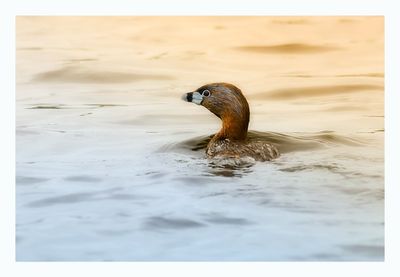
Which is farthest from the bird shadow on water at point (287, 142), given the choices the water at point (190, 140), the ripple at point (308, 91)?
the ripple at point (308, 91)

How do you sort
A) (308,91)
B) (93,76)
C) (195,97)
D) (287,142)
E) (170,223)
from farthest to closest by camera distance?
1. (93,76)
2. (308,91)
3. (287,142)
4. (195,97)
5. (170,223)

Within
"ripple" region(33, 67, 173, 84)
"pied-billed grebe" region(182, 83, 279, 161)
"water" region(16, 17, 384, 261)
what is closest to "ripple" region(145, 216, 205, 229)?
"water" region(16, 17, 384, 261)

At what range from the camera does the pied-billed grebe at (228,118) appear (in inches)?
411

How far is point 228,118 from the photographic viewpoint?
10602 millimetres

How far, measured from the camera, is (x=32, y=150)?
10727 mm

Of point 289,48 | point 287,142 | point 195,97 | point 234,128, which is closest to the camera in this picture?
point 234,128

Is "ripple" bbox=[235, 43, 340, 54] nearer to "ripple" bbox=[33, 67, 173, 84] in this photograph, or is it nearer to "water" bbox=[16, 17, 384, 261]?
"water" bbox=[16, 17, 384, 261]

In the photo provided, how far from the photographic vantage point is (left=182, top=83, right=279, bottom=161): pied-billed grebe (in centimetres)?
1045

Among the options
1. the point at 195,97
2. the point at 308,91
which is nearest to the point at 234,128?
the point at 195,97

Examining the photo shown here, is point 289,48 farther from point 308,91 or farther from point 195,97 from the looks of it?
point 195,97

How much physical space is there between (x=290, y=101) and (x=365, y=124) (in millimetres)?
1231

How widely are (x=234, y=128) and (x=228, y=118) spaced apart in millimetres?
104

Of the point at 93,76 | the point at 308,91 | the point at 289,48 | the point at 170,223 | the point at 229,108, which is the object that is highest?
the point at 289,48
